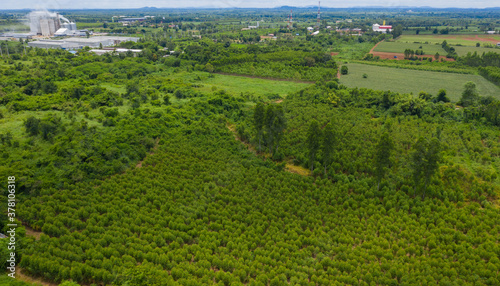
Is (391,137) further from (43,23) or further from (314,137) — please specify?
(43,23)

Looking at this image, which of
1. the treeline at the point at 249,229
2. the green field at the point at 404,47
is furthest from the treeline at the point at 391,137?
the green field at the point at 404,47

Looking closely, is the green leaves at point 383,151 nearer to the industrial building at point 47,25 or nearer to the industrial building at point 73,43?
the industrial building at point 73,43

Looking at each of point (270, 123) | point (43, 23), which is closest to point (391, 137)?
point (270, 123)

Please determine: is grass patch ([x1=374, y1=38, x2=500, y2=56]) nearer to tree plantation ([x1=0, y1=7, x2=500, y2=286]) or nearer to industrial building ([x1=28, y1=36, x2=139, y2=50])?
tree plantation ([x1=0, y1=7, x2=500, y2=286])

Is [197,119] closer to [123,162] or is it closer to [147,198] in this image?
[123,162]

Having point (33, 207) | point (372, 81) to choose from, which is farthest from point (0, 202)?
point (372, 81)

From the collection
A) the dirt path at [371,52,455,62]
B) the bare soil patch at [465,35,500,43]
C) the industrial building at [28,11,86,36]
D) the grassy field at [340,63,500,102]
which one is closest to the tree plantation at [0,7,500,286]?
the grassy field at [340,63,500,102]
